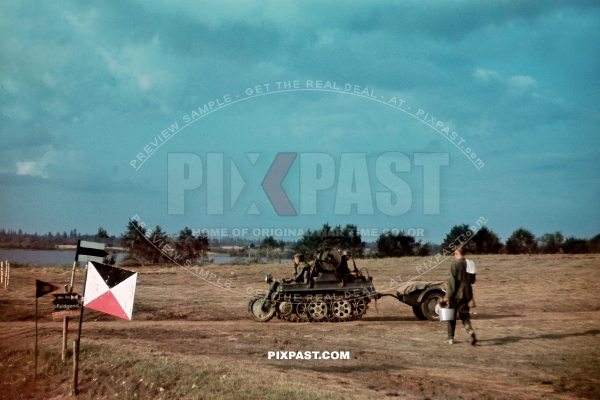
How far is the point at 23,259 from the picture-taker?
656 inches

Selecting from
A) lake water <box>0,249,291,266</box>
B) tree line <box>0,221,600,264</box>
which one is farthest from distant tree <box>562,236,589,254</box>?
lake water <box>0,249,291,266</box>

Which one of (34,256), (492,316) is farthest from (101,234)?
(492,316)

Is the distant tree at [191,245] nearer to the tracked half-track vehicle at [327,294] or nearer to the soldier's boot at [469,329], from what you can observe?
the tracked half-track vehicle at [327,294]

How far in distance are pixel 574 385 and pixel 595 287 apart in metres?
11.1

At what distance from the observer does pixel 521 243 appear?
74.2 ft

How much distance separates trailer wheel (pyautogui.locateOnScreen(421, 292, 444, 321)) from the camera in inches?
609

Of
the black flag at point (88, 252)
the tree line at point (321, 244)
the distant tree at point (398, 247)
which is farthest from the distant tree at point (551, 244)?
the black flag at point (88, 252)

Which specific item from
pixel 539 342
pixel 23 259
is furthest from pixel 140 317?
pixel 539 342

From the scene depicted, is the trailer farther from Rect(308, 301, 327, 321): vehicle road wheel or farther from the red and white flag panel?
the red and white flag panel

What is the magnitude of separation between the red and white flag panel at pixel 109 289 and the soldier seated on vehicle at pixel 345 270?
699 cm

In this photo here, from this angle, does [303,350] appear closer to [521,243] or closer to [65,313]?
[65,313]

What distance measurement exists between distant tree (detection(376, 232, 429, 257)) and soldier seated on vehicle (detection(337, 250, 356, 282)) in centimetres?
286

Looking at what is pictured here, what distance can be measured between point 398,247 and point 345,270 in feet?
14.0

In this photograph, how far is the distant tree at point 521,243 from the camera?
22.0 metres
